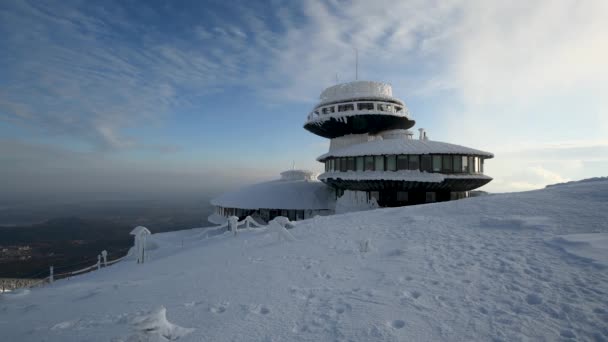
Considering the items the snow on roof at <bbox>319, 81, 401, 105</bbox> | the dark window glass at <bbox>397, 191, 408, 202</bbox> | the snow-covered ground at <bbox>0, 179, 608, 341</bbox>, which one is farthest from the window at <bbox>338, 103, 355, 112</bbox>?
the snow-covered ground at <bbox>0, 179, 608, 341</bbox>

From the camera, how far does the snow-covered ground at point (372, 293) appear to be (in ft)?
14.4

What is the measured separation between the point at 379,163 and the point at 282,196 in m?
15.0

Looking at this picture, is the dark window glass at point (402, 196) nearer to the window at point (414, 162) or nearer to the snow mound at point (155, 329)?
the window at point (414, 162)

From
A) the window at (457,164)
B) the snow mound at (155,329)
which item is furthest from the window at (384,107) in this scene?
the snow mound at (155,329)

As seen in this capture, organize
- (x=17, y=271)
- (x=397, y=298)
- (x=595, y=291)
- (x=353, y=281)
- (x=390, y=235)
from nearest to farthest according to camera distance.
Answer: (x=595, y=291), (x=397, y=298), (x=353, y=281), (x=390, y=235), (x=17, y=271)

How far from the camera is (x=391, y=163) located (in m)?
26.8

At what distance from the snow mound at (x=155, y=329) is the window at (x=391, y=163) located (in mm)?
24676

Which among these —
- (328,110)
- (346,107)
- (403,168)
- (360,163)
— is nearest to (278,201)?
(360,163)

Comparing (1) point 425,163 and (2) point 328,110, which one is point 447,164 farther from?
(2) point 328,110

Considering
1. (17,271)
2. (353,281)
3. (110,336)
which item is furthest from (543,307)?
(17,271)

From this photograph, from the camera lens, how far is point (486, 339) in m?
4.01

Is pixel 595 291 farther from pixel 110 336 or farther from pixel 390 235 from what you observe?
pixel 110 336

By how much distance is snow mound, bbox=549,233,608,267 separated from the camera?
20.8ft

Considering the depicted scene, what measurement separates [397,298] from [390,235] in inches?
202
